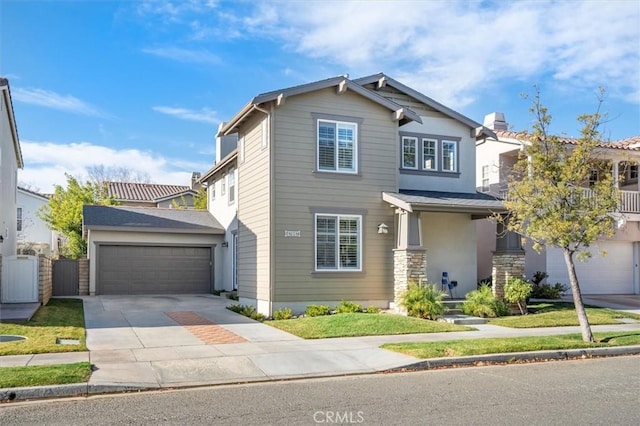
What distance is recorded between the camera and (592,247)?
25.1 metres

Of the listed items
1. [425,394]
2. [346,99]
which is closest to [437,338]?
[425,394]

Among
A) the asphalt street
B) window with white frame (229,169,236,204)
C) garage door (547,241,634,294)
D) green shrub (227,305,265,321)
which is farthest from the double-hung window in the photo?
the asphalt street

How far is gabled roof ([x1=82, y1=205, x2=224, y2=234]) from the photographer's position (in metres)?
24.0

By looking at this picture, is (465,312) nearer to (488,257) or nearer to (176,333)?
(488,257)

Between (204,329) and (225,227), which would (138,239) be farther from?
(204,329)

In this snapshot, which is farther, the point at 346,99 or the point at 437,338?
the point at 346,99

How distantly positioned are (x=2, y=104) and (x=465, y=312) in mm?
15154

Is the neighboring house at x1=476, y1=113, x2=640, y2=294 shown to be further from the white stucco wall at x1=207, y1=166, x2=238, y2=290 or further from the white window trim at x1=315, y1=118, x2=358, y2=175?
the white stucco wall at x1=207, y1=166, x2=238, y2=290

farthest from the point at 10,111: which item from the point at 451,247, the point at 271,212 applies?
the point at 451,247

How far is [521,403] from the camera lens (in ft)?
26.2

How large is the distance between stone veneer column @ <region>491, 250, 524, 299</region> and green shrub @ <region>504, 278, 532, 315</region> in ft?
1.42

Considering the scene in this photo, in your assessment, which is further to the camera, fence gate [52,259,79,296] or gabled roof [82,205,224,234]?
gabled roof [82,205,224,234]

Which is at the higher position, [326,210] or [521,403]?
[326,210]

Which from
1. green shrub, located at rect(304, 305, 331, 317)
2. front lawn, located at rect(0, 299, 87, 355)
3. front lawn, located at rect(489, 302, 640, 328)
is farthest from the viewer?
green shrub, located at rect(304, 305, 331, 317)
